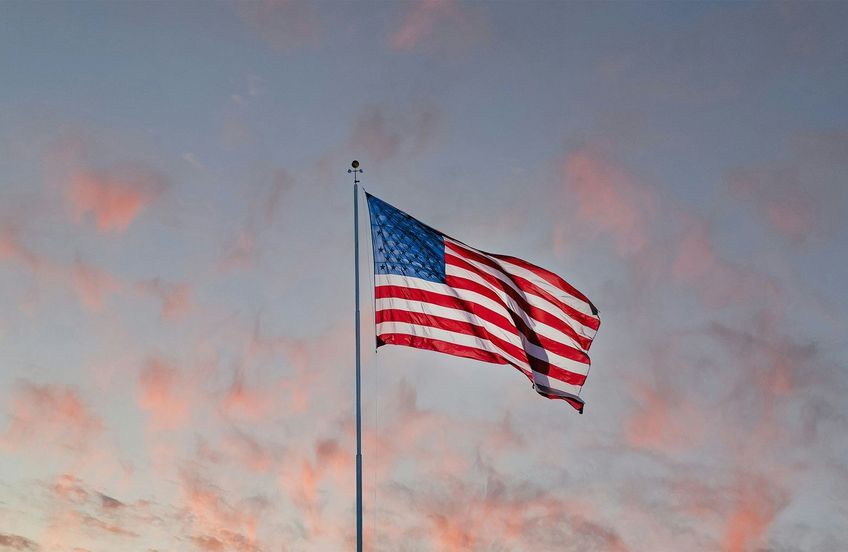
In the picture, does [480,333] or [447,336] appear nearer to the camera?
[447,336]

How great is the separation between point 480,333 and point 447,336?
1.35 meters

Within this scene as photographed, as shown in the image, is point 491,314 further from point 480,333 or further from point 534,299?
point 534,299

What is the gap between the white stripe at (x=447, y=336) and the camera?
1334 inches

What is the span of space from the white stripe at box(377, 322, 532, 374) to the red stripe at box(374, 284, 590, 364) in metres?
0.94

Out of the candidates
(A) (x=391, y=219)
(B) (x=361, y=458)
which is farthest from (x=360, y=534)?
(A) (x=391, y=219)

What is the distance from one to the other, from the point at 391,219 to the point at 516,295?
5880 millimetres

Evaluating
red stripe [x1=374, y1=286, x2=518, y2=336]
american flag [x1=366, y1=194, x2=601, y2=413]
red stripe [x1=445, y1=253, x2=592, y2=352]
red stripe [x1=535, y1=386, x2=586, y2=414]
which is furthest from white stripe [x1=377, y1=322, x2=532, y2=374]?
red stripe [x1=445, y1=253, x2=592, y2=352]

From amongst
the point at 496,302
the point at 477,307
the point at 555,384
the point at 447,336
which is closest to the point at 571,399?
the point at 555,384

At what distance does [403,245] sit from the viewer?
116 feet

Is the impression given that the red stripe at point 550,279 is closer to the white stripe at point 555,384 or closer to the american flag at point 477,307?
the american flag at point 477,307

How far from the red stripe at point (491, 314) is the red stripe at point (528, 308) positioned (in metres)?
0.48

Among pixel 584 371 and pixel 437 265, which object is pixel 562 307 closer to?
pixel 584 371

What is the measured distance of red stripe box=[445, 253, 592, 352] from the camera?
1415 inches

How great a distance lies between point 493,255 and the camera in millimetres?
36625
